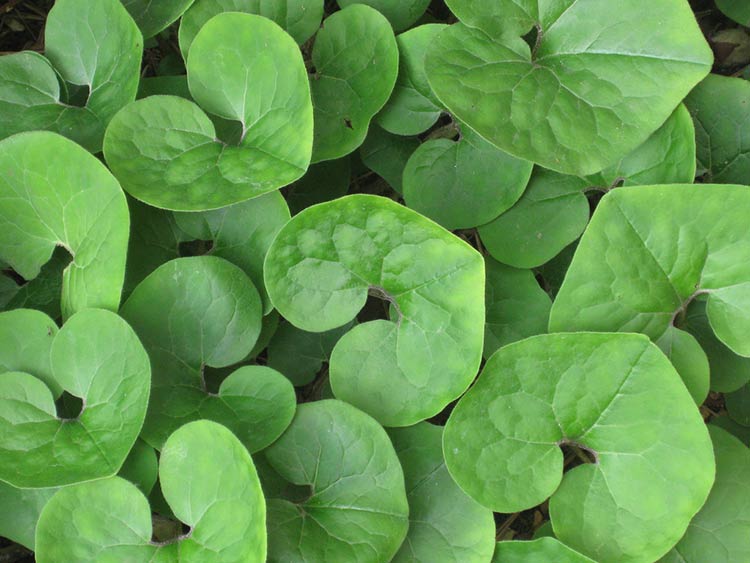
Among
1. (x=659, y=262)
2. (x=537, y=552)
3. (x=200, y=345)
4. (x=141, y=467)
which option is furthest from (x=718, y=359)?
(x=141, y=467)

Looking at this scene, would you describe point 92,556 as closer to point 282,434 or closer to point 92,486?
point 92,486

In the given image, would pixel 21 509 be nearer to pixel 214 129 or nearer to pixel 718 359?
pixel 214 129

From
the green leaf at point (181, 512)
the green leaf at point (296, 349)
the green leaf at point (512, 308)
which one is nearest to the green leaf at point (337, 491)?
the green leaf at point (181, 512)

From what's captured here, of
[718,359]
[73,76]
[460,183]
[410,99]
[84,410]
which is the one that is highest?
[73,76]

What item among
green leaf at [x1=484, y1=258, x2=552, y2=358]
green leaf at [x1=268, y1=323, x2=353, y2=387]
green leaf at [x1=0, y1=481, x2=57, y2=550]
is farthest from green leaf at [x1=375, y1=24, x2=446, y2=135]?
green leaf at [x1=0, y1=481, x2=57, y2=550]

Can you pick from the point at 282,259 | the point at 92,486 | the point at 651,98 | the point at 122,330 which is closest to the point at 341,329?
the point at 282,259

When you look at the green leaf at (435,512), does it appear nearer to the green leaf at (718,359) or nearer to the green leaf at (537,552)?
the green leaf at (537,552)
